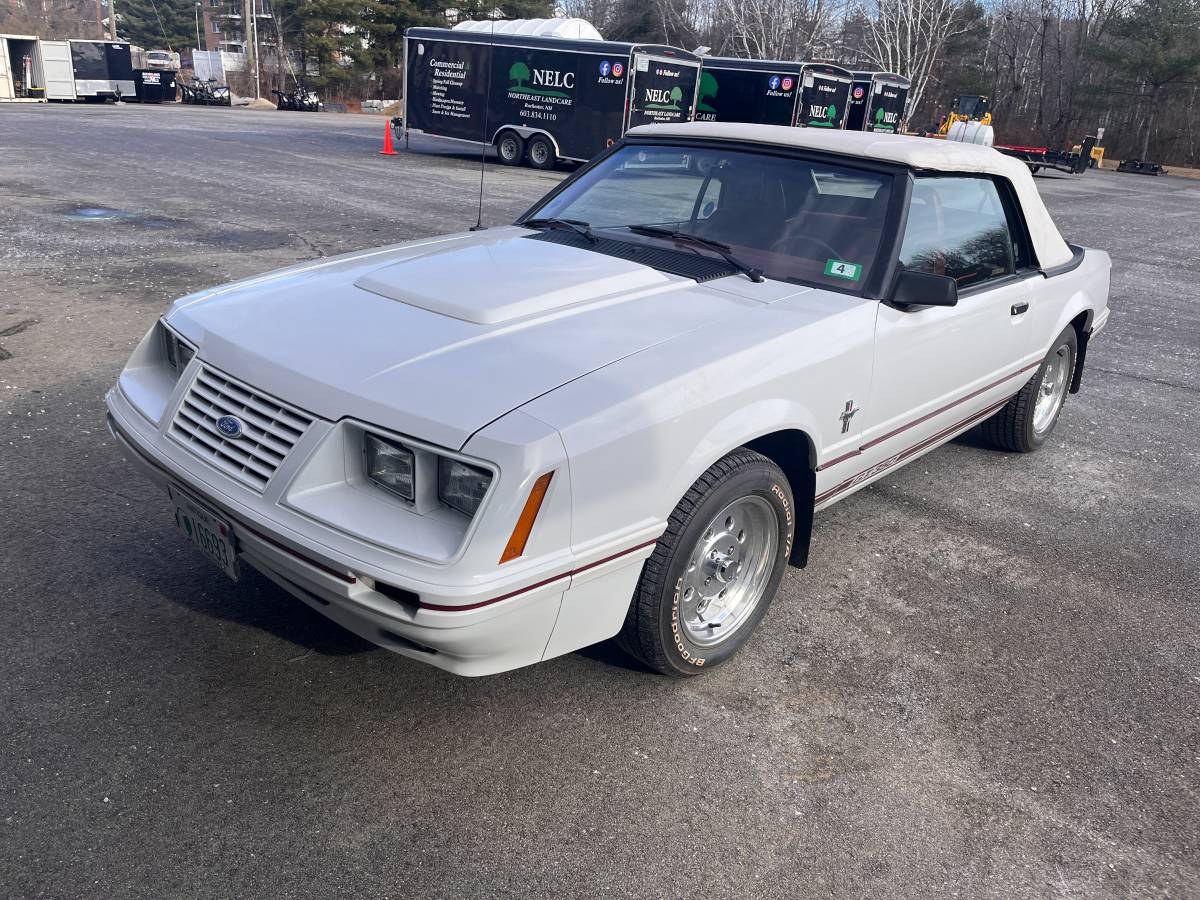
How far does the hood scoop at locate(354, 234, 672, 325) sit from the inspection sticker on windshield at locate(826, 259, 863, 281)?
0.66 m

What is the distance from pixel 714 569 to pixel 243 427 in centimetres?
154

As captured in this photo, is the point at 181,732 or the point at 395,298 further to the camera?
the point at 395,298

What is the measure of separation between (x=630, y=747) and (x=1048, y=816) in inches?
47.0

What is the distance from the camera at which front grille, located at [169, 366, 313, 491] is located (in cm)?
254

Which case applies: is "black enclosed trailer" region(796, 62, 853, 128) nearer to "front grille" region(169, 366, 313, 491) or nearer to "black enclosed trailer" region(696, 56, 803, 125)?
"black enclosed trailer" region(696, 56, 803, 125)

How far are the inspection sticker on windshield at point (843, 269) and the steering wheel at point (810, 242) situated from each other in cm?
3

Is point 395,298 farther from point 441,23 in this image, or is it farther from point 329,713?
point 441,23

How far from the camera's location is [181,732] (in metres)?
2.66

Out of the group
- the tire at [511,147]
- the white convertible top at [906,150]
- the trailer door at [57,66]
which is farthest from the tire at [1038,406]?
the trailer door at [57,66]

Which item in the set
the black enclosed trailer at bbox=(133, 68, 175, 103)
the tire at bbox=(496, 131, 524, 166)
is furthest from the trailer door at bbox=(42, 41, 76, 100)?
the tire at bbox=(496, 131, 524, 166)

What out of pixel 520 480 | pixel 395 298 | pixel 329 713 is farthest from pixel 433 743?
pixel 395 298

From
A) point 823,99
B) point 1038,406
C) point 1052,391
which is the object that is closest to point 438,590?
point 1038,406

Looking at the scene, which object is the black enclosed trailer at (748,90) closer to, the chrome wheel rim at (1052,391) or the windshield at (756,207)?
the chrome wheel rim at (1052,391)

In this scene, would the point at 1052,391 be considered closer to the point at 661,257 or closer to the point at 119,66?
the point at 661,257
